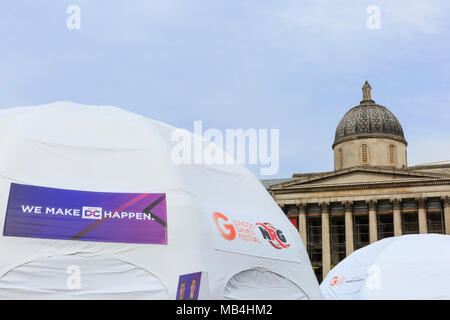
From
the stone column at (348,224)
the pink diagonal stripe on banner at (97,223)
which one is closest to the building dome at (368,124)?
the stone column at (348,224)

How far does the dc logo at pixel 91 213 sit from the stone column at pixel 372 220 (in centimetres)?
5236

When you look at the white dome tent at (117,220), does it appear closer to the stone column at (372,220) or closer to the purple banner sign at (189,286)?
the purple banner sign at (189,286)

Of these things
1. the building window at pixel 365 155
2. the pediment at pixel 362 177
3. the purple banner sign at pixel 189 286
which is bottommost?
the purple banner sign at pixel 189 286

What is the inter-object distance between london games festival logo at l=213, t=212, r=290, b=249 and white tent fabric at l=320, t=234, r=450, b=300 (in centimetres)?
346

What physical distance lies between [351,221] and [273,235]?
165 ft

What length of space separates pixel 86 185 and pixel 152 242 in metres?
1.62

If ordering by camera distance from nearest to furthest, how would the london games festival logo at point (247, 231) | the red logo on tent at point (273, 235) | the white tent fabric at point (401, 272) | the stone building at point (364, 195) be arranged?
the london games festival logo at point (247, 231)
the red logo on tent at point (273, 235)
the white tent fabric at point (401, 272)
the stone building at point (364, 195)

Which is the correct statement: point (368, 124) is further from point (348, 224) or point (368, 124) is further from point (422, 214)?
point (422, 214)

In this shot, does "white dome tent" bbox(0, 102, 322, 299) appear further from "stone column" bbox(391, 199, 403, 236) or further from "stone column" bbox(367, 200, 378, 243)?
"stone column" bbox(391, 199, 403, 236)

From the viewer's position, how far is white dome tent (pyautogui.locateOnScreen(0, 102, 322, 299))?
10.2m

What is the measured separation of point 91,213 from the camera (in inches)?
418

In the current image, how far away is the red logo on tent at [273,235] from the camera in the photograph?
1318cm

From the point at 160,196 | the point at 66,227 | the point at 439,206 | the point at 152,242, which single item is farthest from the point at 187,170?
the point at 439,206
